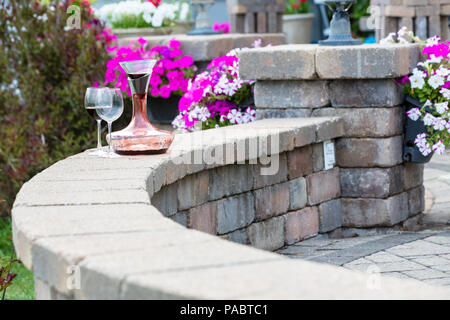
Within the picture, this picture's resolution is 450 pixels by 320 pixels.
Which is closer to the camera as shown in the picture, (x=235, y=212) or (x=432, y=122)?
(x=235, y=212)

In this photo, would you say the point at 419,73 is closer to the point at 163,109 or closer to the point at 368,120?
the point at 368,120

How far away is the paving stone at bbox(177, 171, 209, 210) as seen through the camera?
4188 mm

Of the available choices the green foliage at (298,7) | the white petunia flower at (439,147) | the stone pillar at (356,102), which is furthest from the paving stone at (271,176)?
the green foliage at (298,7)

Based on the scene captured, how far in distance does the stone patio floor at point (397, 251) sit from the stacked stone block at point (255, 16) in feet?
11.3

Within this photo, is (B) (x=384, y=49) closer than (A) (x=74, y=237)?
No

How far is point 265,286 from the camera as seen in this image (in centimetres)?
200

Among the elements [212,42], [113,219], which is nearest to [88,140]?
[212,42]

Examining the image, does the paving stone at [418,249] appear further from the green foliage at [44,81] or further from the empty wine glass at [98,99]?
the green foliage at [44,81]

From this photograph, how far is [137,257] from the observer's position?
2.24 metres

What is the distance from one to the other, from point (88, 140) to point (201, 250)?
5.18 metres

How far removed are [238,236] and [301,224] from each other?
579 mm

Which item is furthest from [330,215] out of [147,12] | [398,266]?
[147,12]

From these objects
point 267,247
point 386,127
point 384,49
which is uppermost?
point 384,49

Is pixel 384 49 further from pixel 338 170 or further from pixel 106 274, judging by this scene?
pixel 106 274
